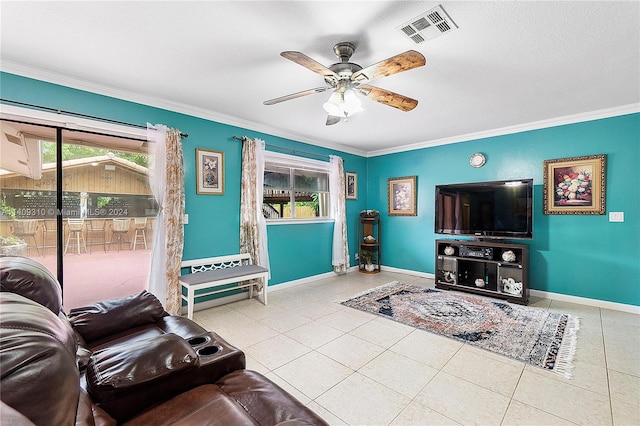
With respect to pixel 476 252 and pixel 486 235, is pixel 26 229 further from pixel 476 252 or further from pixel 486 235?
pixel 486 235

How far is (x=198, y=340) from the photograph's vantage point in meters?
1.59

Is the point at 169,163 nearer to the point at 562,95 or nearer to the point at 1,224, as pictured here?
the point at 1,224

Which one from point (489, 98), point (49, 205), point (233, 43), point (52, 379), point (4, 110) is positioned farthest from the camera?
point (489, 98)

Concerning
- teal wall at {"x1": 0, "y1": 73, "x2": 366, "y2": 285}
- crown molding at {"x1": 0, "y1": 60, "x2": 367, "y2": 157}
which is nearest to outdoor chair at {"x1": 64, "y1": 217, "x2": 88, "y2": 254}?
teal wall at {"x1": 0, "y1": 73, "x2": 366, "y2": 285}

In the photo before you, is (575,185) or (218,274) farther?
(575,185)

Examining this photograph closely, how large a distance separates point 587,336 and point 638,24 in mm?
2631

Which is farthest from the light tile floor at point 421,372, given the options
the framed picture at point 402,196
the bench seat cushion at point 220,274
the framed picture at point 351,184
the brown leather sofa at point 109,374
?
the framed picture at point 351,184

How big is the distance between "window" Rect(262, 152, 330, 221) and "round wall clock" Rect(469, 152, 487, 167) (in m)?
2.38

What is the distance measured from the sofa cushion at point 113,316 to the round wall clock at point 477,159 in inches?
181

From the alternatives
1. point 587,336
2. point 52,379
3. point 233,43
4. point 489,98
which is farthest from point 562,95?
point 52,379

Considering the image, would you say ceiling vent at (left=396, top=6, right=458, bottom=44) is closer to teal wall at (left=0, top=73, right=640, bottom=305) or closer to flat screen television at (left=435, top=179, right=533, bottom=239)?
teal wall at (left=0, top=73, right=640, bottom=305)

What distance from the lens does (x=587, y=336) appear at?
8.95ft

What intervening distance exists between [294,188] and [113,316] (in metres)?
3.28

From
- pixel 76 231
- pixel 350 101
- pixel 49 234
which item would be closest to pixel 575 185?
pixel 350 101
